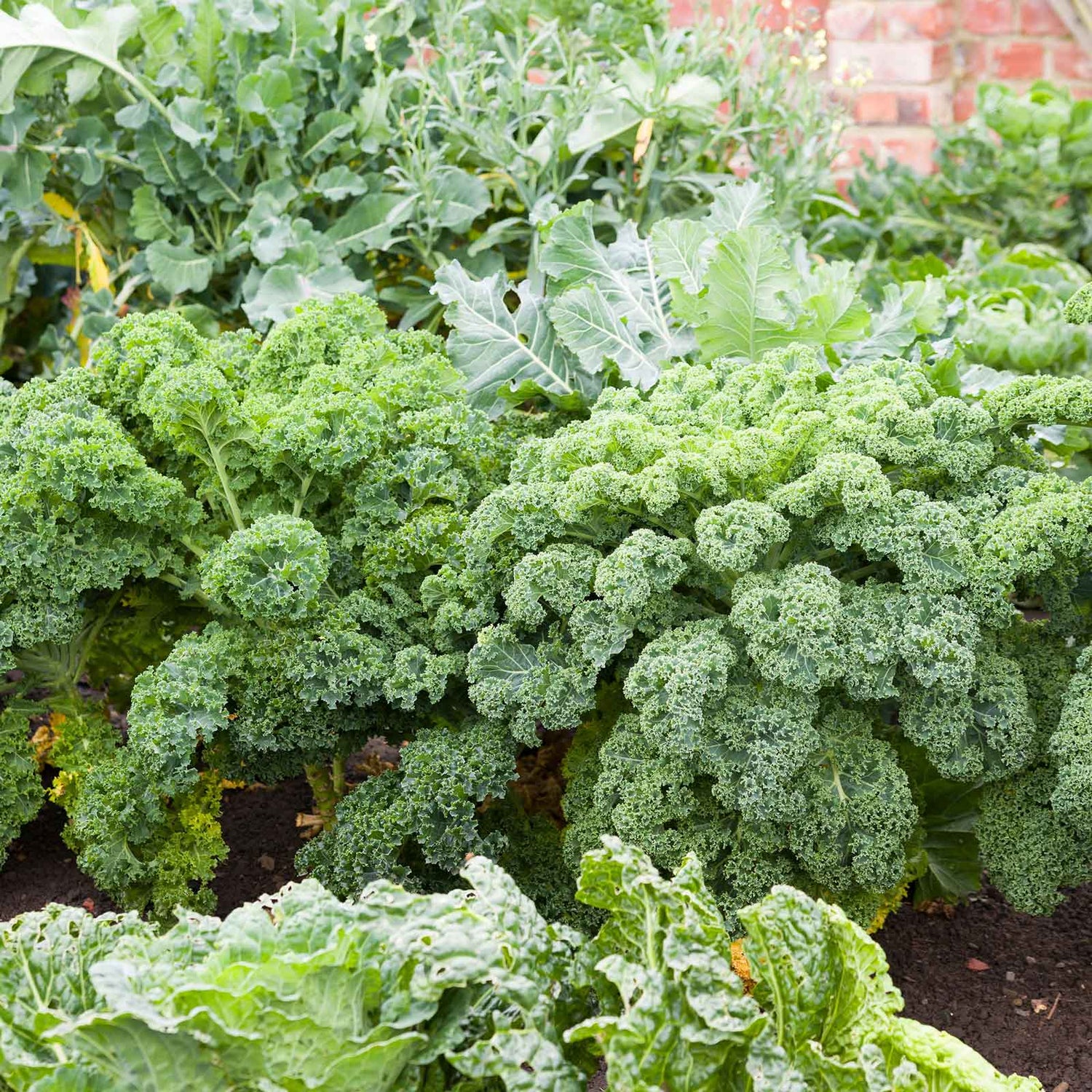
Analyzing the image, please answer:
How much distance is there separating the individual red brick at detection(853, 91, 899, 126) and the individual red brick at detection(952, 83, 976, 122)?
1.23 ft

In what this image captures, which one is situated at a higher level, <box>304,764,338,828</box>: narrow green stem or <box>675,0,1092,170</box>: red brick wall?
<box>675,0,1092,170</box>: red brick wall

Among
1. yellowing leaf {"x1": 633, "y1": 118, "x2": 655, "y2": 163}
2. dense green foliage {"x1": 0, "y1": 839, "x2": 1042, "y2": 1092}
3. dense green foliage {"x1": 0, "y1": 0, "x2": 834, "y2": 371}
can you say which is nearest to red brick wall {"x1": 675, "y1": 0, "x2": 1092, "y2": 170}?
dense green foliage {"x1": 0, "y1": 0, "x2": 834, "y2": 371}

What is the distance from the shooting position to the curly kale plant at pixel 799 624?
194 cm

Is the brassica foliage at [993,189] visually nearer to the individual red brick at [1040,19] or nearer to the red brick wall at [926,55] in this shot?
the red brick wall at [926,55]

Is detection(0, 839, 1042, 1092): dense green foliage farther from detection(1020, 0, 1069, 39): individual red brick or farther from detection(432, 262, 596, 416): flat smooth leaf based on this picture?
detection(1020, 0, 1069, 39): individual red brick

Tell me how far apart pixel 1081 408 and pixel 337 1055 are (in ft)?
4.89

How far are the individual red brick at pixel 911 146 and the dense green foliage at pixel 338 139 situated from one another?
74.6 inches

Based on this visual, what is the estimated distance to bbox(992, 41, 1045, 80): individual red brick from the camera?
535 centimetres

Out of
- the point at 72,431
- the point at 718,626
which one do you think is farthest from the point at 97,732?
the point at 718,626

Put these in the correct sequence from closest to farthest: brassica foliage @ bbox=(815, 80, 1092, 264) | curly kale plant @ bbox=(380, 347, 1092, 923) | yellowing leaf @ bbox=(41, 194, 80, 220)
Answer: curly kale plant @ bbox=(380, 347, 1092, 923), yellowing leaf @ bbox=(41, 194, 80, 220), brassica foliage @ bbox=(815, 80, 1092, 264)

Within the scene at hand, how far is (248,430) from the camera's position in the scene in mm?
2301

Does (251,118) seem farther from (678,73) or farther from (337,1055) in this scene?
(337,1055)

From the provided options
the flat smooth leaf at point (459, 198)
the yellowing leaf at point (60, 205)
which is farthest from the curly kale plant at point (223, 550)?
the yellowing leaf at point (60, 205)

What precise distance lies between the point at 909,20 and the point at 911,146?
19.1 inches
